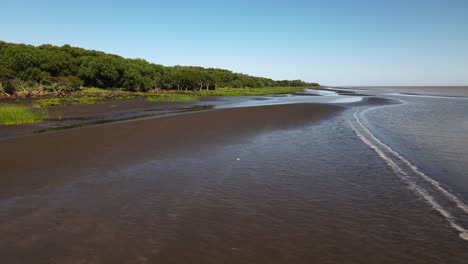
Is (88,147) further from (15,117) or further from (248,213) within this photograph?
(15,117)

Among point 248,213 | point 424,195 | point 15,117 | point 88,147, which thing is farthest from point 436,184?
point 15,117

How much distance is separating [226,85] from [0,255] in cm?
14323

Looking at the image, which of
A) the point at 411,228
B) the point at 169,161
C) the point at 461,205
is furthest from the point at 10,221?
the point at 461,205

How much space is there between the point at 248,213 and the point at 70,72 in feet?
291

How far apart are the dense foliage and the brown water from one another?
65.4 meters

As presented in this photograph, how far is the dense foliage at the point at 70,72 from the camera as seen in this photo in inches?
2675

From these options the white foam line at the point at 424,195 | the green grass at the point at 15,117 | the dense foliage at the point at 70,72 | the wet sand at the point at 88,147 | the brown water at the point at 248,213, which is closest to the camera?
the brown water at the point at 248,213

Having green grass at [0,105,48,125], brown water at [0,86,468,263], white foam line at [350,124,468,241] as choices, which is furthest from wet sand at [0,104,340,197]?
white foam line at [350,124,468,241]

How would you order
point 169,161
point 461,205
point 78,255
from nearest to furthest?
1. point 78,255
2. point 461,205
3. point 169,161

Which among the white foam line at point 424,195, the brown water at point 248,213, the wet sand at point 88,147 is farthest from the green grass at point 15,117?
the white foam line at point 424,195

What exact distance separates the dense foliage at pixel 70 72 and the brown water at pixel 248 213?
6538 centimetres

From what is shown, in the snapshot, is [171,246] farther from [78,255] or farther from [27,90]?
[27,90]

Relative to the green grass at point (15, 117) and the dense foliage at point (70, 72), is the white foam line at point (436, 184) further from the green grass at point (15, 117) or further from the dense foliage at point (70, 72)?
the dense foliage at point (70, 72)

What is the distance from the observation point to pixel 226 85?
145500mm
